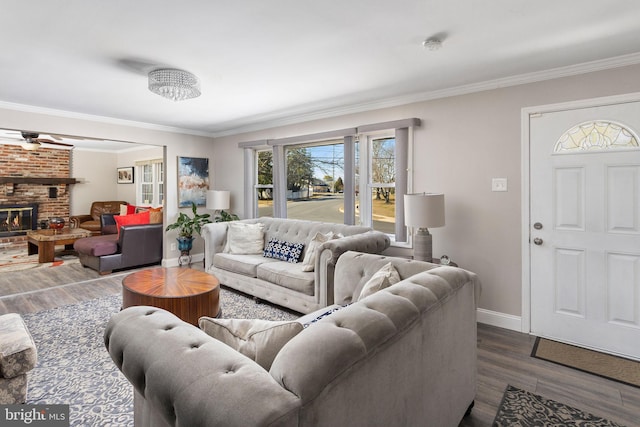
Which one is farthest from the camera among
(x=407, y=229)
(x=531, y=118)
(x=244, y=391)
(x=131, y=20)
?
(x=407, y=229)

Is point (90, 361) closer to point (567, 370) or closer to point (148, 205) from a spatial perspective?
point (567, 370)

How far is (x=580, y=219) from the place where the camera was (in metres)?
2.80

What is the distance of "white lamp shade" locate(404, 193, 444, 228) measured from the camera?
305 cm

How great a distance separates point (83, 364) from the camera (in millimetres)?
2494

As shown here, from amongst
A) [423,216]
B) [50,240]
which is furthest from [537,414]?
[50,240]

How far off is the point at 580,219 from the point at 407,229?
5.02 ft

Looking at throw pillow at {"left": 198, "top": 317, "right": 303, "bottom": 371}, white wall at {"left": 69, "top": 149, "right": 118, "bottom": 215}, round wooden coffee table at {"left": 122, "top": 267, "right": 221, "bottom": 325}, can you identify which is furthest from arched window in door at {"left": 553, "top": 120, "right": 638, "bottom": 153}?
white wall at {"left": 69, "top": 149, "right": 118, "bottom": 215}

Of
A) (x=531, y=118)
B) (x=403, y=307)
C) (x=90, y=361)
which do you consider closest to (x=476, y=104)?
(x=531, y=118)

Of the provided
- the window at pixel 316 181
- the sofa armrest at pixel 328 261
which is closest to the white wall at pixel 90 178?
the window at pixel 316 181

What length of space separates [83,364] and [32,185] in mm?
6948

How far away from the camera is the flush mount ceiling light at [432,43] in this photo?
2.29 m

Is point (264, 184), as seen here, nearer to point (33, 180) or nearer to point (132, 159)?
point (132, 159)

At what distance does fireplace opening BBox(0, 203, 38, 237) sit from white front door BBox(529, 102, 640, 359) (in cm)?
929

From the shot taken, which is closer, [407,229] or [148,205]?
[407,229]
